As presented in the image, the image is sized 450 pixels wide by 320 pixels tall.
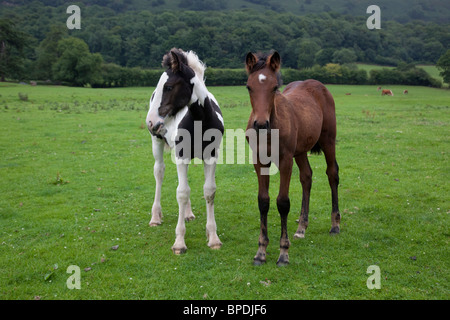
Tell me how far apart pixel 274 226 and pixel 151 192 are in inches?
159

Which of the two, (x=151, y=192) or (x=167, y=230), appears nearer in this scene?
(x=167, y=230)

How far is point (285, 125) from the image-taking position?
5129 millimetres

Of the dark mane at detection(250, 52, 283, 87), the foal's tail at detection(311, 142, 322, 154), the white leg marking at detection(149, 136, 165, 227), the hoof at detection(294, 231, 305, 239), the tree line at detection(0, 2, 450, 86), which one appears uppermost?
the tree line at detection(0, 2, 450, 86)

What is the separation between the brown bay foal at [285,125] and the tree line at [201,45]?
139 ft

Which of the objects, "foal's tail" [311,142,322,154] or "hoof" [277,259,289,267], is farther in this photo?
"foal's tail" [311,142,322,154]

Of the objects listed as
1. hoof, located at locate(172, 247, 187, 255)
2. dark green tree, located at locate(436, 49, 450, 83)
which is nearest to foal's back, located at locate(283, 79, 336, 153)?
hoof, located at locate(172, 247, 187, 255)

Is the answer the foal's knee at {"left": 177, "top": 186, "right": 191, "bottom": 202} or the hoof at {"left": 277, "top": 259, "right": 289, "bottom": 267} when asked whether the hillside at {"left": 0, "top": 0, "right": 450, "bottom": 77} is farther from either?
the hoof at {"left": 277, "top": 259, "right": 289, "bottom": 267}

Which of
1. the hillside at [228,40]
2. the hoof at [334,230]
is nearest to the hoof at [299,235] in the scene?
the hoof at [334,230]

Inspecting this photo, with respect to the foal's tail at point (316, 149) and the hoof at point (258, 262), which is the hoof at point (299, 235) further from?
the foal's tail at point (316, 149)

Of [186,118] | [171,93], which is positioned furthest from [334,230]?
[171,93]

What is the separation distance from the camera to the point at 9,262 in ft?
17.5

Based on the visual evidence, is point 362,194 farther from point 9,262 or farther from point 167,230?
point 9,262

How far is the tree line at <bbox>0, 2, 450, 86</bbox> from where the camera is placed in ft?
195

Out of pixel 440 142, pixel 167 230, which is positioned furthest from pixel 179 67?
pixel 440 142
